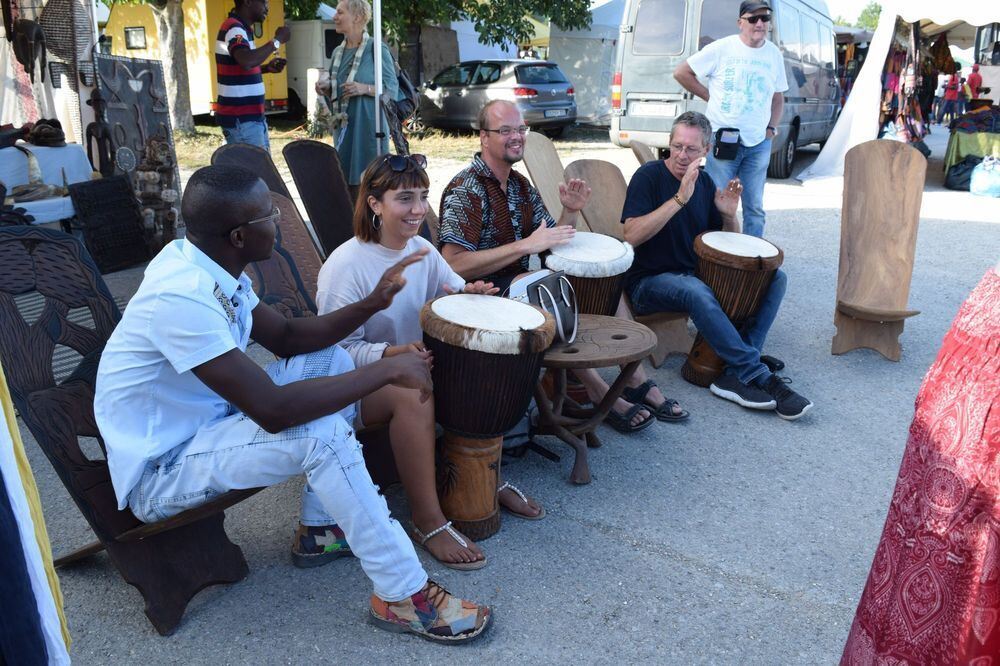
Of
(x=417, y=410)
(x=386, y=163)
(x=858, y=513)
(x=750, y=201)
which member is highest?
(x=386, y=163)

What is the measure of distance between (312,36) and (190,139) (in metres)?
4.51

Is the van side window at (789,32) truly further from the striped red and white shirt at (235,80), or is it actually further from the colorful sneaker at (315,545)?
the colorful sneaker at (315,545)

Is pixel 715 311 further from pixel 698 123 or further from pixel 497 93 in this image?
pixel 497 93

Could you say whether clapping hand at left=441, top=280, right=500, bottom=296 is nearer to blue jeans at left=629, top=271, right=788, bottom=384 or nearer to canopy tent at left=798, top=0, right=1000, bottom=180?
blue jeans at left=629, top=271, right=788, bottom=384

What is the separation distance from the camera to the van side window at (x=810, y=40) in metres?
10.8

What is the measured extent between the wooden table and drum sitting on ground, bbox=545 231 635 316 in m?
0.17

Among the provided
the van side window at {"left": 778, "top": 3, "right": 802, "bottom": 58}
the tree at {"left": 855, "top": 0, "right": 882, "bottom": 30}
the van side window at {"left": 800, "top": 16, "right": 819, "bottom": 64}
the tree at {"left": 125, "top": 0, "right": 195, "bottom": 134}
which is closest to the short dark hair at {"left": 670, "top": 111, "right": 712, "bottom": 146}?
the van side window at {"left": 778, "top": 3, "right": 802, "bottom": 58}

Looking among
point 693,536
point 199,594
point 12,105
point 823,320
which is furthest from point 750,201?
point 12,105

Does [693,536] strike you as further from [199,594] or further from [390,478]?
[199,594]

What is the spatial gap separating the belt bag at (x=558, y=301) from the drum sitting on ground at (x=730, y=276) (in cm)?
116

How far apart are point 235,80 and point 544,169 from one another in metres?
2.05

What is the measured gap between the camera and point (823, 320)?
5227 mm

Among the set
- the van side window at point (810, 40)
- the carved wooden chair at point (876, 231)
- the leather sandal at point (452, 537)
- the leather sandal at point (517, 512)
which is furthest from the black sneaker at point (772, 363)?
the van side window at point (810, 40)

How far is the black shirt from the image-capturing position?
415cm
